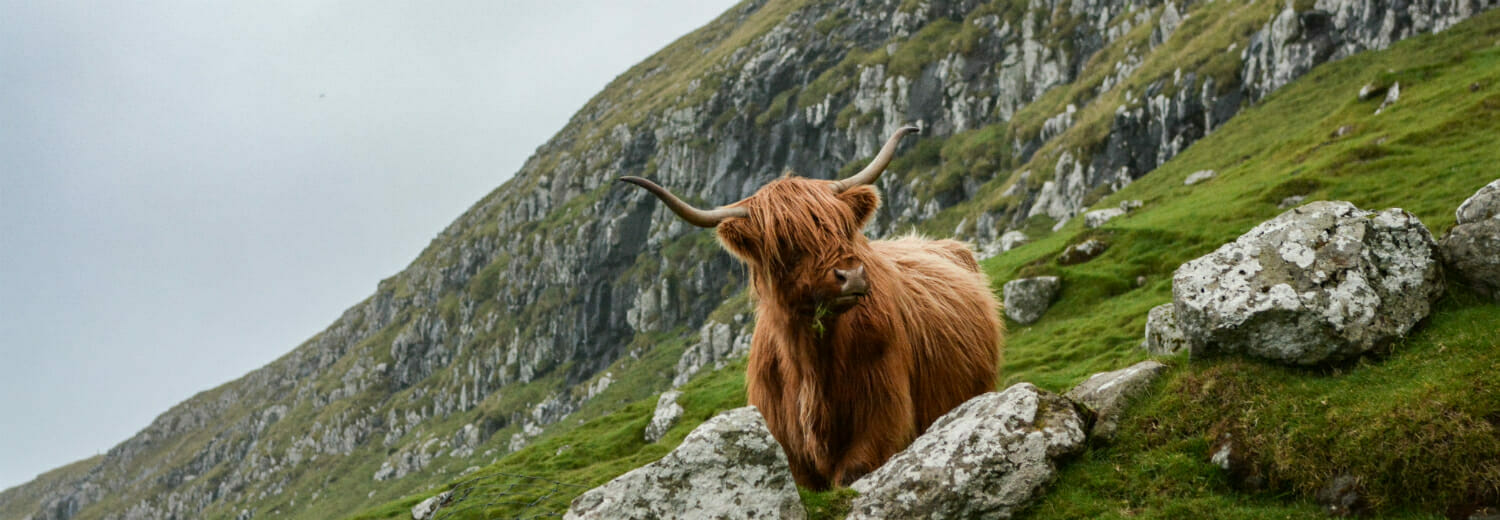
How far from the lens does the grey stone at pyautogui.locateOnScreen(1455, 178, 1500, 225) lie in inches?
215

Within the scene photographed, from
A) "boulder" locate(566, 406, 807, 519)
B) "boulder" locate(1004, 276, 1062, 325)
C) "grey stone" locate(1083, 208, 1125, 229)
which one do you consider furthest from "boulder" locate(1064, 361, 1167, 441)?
"grey stone" locate(1083, 208, 1125, 229)

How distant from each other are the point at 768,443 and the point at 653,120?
6966 inches

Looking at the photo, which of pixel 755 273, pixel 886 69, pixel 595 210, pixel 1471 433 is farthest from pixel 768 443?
pixel 595 210

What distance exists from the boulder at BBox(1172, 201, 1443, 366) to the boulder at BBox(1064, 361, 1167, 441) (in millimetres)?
398

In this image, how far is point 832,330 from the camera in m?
6.05

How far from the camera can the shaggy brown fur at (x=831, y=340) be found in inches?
228

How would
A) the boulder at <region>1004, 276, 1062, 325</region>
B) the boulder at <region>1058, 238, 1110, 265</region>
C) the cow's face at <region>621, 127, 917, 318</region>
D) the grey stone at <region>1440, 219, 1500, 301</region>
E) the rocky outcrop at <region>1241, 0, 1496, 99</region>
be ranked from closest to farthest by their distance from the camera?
the grey stone at <region>1440, 219, 1500, 301</region> < the cow's face at <region>621, 127, 917, 318</region> < the boulder at <region>1004, 276, 1062, 325</region> < the boulder at <region>1058, 238, 1110, 265</region> < the rocky outcrop at <region>1241, 0, 1496, 99</region>

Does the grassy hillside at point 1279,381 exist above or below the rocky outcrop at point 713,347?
above

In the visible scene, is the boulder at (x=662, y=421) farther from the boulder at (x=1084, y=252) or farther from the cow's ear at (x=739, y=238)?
the cow's ear at (x=739, y=238)

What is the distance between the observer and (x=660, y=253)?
5768 inches

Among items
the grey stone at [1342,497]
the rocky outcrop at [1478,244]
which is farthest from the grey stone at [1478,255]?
the grey stone at [1342,497]

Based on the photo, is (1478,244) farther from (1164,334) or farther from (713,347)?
(713,347)

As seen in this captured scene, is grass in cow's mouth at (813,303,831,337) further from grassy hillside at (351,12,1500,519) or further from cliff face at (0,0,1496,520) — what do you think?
cliff face at (0,0,1496,520)

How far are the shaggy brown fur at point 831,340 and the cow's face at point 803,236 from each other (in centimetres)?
1
